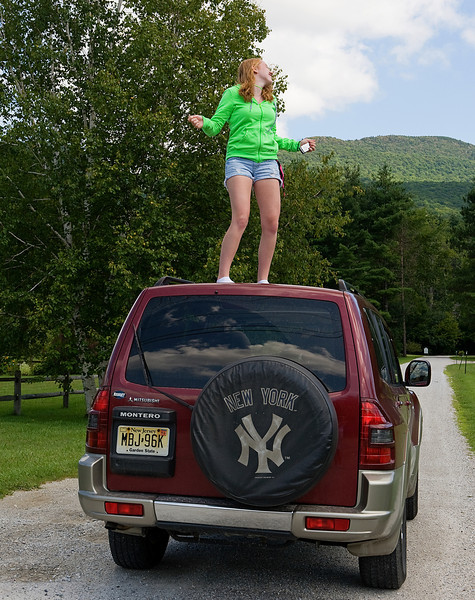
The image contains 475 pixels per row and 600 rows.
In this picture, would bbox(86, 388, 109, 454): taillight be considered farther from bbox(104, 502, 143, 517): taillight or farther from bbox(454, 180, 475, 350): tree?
bbox(454, 180, 475, 350): tree

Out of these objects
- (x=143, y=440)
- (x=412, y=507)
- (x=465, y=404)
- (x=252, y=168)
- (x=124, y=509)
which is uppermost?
(x=252, y=168)

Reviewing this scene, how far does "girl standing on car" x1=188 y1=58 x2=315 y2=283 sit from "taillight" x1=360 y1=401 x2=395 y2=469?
2.40 m

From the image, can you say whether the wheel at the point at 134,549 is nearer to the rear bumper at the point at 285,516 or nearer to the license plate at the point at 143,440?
the rear bumper at the point at 285,516

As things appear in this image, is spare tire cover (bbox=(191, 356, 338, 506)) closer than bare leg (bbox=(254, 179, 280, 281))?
Yes

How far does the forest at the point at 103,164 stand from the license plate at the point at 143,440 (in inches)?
550

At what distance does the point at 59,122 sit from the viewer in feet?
68.1

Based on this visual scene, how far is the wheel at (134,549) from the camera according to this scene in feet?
15.0

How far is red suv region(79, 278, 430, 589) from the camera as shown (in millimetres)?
3609

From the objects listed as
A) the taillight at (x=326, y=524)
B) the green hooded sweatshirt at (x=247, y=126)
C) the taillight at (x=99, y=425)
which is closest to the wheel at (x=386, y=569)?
the taillight at (x=326, y=524)

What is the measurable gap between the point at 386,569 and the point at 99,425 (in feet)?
6.38

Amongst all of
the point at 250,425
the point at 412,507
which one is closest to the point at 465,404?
the point at 412,507

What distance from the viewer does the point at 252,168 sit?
6066mm

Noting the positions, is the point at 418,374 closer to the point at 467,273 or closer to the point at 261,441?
the point at 261,441

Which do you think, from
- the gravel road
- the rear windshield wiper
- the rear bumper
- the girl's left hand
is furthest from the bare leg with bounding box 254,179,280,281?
the rear bumper
